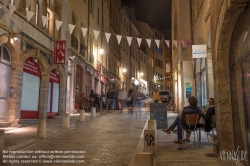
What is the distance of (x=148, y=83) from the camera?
5547 cm

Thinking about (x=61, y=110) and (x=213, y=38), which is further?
(x=61, y=110)

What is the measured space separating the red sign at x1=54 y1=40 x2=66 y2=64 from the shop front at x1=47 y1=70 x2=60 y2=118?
1.06m

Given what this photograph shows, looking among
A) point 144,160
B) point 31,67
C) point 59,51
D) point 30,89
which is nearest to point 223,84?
point 144,160

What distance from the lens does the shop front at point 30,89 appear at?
41.7 ft

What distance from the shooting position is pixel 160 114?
10.4 meters

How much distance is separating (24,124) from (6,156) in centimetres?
627

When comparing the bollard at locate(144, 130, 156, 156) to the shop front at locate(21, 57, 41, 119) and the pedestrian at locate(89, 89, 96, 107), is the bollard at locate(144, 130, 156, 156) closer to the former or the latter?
the shop front at locate(21, 57, 41, 119)

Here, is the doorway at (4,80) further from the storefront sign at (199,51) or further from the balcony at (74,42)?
the storefront sign at (199,51)

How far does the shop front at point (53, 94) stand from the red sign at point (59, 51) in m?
1.06

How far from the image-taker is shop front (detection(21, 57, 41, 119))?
12703 mm

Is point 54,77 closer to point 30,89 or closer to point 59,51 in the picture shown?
point 59,51

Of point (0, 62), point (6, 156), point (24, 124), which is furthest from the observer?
point (24, 124)

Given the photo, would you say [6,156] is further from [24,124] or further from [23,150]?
[24,124]

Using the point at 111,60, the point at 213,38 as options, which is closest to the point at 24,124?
the point at 213,38
